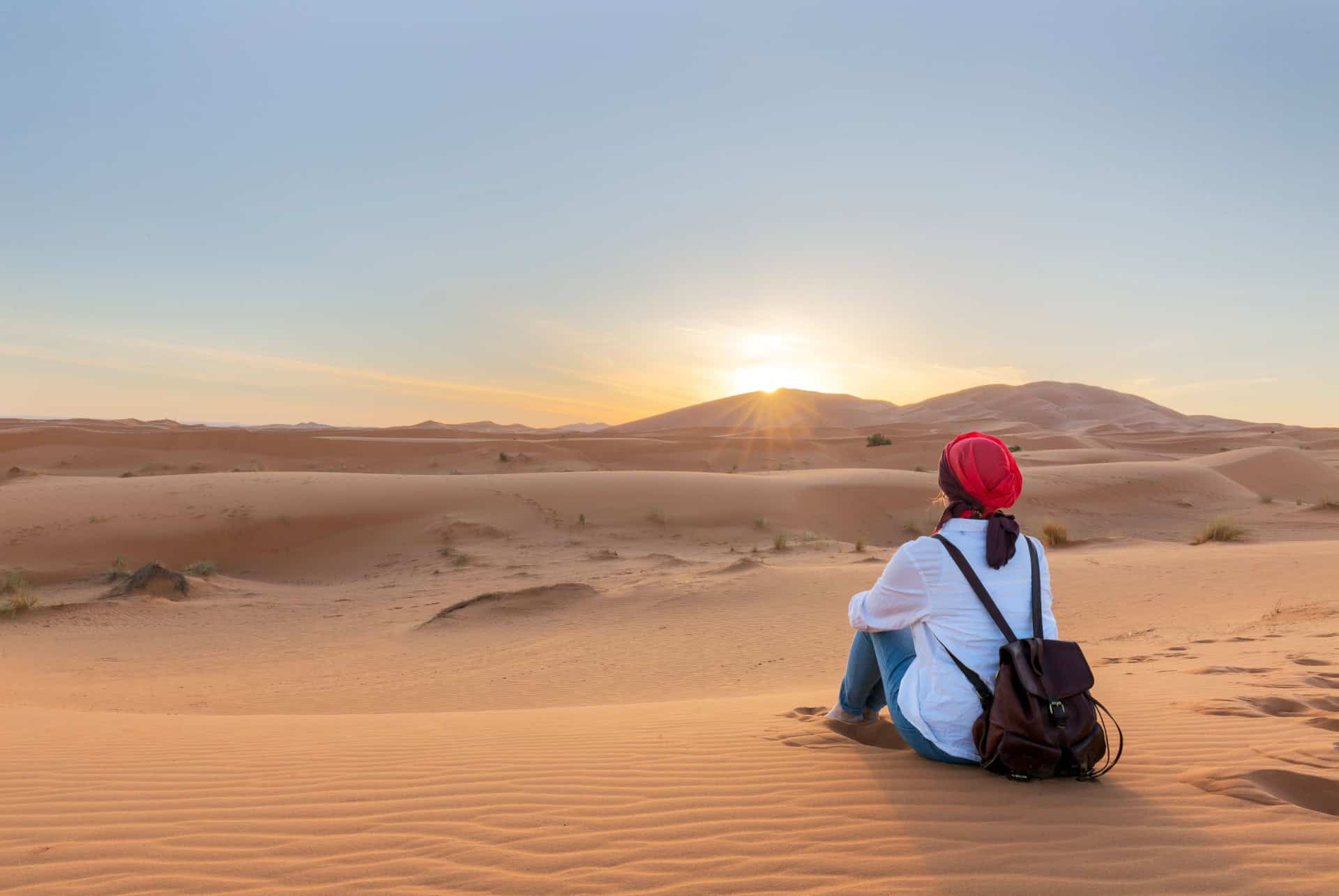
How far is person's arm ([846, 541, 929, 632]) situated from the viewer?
336cm

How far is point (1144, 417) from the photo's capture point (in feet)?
314

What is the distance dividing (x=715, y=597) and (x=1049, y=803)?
8.49 m

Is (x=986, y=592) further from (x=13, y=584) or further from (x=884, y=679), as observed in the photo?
(x=13, y=584)

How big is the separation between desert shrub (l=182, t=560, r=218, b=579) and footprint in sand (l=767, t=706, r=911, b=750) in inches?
544

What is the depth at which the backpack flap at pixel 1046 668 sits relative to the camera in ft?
10.2

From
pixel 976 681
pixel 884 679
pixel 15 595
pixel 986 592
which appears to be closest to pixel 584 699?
pixel 884 679

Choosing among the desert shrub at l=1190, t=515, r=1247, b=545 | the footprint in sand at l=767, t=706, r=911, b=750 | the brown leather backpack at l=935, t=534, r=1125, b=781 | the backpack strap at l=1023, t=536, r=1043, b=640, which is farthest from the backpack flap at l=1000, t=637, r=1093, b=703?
the desert shrub at l=1190, t=515, r=1247, b=545

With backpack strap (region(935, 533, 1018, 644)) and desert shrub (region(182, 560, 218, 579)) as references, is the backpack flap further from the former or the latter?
desert shrub (region(182, 560, 218, 579))

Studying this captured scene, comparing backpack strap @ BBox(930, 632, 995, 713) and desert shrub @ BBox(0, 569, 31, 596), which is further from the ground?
backpack strap @ BBox(930, 632, 995, 713)

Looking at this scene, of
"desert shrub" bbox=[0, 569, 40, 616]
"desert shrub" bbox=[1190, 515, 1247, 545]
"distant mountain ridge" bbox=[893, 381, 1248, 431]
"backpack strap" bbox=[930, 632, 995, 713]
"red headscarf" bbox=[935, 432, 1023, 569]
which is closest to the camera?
"backpack strap" bbox=[930, 632, 995, 713]

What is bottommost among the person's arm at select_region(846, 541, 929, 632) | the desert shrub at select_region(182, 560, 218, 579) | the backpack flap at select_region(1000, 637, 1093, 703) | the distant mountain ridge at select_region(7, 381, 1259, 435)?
the desert shrub at select_region(182, 560, 218, 579)

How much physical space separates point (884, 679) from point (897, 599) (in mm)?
654

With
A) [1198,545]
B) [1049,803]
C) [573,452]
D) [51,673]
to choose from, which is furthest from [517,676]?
[573,452]

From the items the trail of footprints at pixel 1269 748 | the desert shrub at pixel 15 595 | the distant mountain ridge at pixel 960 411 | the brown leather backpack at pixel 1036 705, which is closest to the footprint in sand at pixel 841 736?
the trail of footprints at pixel 1269 748
